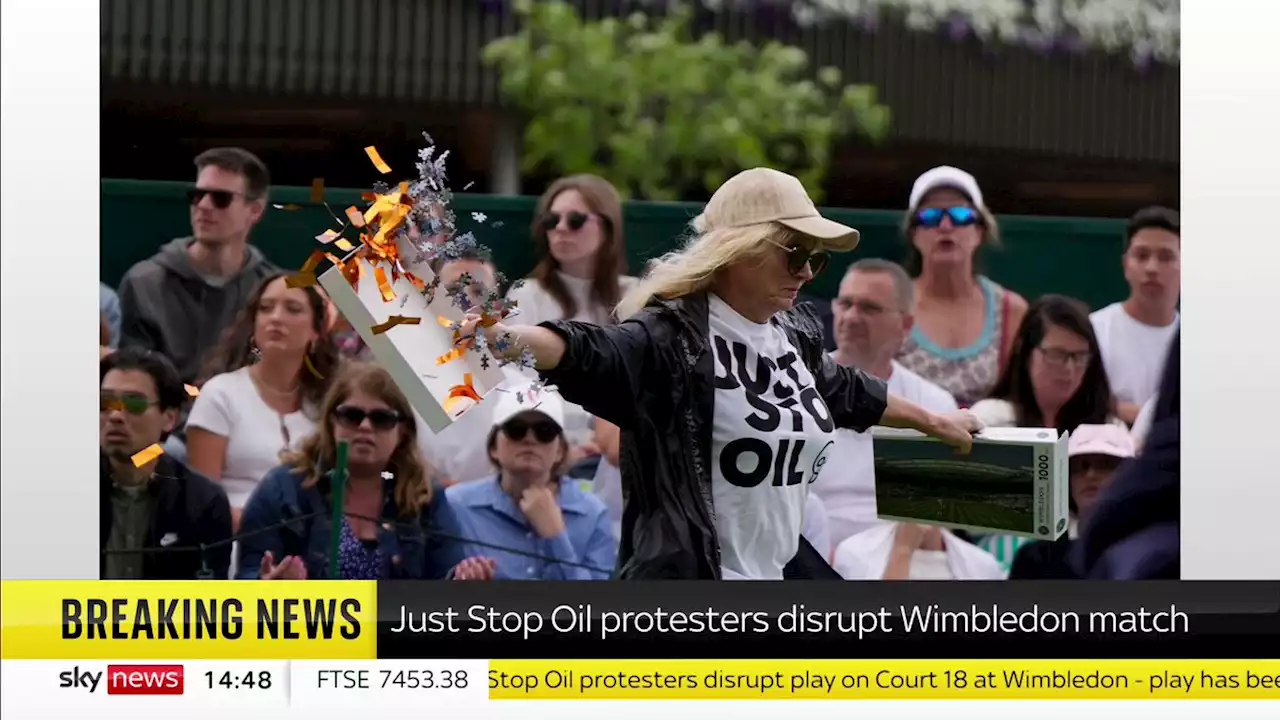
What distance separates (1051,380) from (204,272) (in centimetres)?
182

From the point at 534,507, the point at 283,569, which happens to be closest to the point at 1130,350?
the point at 534,507

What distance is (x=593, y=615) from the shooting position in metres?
3.17

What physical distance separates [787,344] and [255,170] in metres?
1.15

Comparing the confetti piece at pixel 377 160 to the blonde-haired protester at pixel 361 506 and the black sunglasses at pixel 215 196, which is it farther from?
the blonde-haired protester at pixel 361 506

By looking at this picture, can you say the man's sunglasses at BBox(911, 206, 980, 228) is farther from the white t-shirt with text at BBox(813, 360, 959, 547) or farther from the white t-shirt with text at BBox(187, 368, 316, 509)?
the white t-shirt with text at BBox(187, 368, 316, 509)

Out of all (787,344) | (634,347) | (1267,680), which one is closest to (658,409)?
(634,347)

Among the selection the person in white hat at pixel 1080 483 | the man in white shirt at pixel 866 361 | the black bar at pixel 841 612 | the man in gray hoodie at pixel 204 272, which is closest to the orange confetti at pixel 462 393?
the black bar at pixel 841 612

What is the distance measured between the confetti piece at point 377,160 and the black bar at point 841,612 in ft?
2.78

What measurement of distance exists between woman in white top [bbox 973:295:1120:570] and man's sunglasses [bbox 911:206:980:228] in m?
0.24

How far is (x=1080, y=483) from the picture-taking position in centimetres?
336

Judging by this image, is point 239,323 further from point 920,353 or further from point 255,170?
point 920,353

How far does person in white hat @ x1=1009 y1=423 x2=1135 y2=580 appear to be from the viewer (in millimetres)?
3318

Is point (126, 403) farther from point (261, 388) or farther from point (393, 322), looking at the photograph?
point (393, 322)

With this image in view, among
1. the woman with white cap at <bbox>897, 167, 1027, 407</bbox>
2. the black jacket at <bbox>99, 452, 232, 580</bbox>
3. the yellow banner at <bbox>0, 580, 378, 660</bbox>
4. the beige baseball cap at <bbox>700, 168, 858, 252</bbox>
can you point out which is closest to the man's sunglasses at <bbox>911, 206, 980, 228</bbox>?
the woman with white cap at <bbox>897, 167, 1027, 407</bbox>
